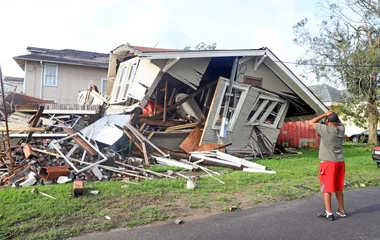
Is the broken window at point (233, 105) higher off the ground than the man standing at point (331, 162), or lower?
higher

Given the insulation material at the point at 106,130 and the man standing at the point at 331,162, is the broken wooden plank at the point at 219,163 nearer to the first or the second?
the insulation material at the point at 106,130

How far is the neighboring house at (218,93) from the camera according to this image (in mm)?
12258

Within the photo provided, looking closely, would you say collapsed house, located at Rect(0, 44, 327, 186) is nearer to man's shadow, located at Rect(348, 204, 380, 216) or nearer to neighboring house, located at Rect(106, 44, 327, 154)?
neighboring house, located at Rect(106, 44, 327, 154)

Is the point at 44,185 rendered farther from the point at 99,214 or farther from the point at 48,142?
the point at 48,142

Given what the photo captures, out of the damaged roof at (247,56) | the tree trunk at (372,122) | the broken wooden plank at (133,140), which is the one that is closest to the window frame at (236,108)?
the damaged roof at (247,56)

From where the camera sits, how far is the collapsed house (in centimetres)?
881

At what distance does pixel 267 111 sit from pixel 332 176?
Answer: 9.13 metres

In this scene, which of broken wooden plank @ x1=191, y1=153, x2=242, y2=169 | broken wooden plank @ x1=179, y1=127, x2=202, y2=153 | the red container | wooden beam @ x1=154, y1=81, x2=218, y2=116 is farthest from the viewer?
the red container

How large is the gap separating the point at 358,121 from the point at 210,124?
14.4 meters

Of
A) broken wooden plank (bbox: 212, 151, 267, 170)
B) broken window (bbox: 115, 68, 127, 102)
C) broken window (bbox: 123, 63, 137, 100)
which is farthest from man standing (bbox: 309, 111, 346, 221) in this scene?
broken window (bbox: 115, 68, 127, 102)

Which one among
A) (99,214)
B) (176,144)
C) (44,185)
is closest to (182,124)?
(176,144)

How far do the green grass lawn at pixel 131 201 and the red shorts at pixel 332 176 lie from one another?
53.7 inches

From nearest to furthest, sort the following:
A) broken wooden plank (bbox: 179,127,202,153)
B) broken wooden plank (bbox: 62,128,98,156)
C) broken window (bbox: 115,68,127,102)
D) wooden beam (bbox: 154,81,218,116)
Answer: broken wooden plank (bbox: 62,128,98,156), broken wooden plank (bbox: 179,127,202,153), wooden beam (bbox: 154,81,218,116), broken window (bbox: 115,68,127,102)

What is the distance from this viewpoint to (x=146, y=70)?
501 inches
